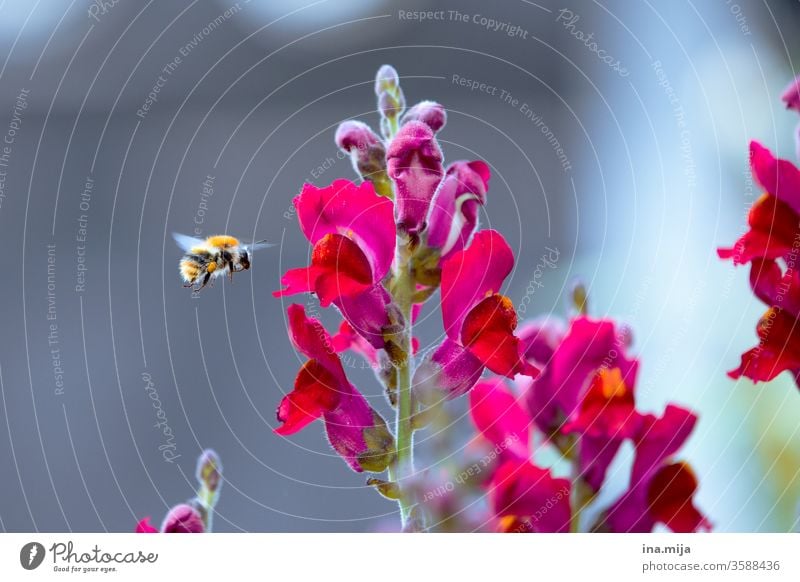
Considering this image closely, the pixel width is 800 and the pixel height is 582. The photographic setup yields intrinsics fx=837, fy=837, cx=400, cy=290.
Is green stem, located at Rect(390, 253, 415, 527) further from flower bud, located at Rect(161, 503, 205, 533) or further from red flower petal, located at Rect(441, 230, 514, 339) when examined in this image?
flower bud, located at Rect(161, 503, 205, 533)

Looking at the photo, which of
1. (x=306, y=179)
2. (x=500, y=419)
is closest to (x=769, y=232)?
(x=500, y=419)

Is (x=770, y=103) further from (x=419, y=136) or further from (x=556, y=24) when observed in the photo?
(x=419, y=136)

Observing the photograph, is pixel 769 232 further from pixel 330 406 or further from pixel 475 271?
pixel 330 406

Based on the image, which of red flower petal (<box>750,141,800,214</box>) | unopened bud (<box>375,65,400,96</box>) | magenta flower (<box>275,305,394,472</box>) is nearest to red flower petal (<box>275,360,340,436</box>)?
magenta flower (<box>275,305,394,472</box>)
